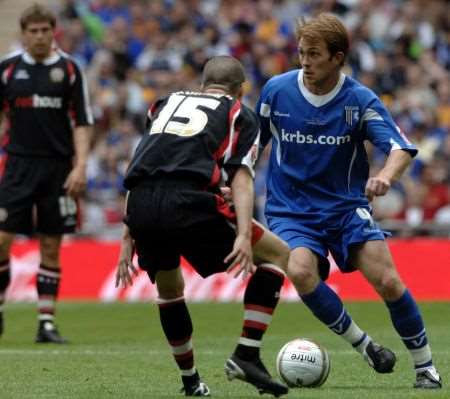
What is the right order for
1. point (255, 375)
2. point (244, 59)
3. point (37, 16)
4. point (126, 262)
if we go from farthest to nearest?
point (244, 59)
point (37, 16)
point (126, 262)
point (255, 375)

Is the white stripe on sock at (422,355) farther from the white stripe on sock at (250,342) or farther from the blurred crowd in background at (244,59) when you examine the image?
the blurred crowd in background at (244,59)

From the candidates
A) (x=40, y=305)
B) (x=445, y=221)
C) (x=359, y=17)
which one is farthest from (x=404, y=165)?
(x=359, y=17)

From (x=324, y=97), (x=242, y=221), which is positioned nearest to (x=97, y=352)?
(x=324, y=97)

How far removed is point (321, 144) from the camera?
26.9ft

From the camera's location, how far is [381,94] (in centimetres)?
2011

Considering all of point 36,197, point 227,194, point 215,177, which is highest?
point 215,177

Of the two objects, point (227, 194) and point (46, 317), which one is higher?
point (227, 194)

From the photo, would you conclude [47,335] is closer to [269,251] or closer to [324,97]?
[324,97]

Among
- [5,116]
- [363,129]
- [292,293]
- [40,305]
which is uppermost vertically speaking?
[363,129]

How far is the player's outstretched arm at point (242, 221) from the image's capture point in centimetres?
655

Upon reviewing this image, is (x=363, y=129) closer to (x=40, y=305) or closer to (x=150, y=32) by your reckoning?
(x=40, y=305)

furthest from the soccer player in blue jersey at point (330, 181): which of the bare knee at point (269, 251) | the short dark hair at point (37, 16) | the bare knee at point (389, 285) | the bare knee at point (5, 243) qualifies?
the bare knee at point (5, 243)

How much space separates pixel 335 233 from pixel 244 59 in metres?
13.5

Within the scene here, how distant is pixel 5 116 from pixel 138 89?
1040 cm
